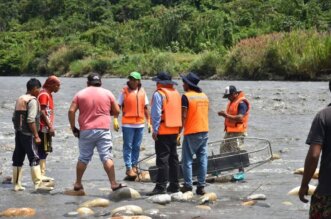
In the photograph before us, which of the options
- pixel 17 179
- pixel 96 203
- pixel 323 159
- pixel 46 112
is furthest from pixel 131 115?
pixel 323 159

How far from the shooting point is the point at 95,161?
13.7 m

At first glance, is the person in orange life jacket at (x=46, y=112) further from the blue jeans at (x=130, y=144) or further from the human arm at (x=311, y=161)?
the human arm at (x=311, y=161)

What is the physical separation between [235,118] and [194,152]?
1.65 metres

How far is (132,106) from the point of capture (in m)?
11.0

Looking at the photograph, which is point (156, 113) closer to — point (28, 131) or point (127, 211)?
point (127, 211)

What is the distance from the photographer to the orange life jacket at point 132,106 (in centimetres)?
1101

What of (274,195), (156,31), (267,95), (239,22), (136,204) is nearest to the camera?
(136,204)

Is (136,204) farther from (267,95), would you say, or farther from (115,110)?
(267,95)

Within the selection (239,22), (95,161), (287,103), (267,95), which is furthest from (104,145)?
(239,22)

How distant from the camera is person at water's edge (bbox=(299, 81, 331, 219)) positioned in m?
5.12

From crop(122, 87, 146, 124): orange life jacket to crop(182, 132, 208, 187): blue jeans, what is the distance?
178 cm

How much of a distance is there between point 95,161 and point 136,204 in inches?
192

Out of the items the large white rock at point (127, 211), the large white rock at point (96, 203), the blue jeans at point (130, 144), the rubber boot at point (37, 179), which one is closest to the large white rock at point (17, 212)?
the large white rock at point (96, 203)

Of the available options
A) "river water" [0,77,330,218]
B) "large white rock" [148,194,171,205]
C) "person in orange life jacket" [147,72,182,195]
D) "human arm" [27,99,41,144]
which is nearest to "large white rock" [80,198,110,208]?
"river water" [0,77,330,218]
